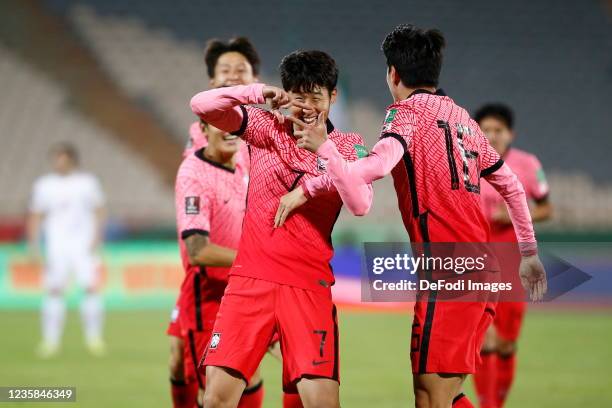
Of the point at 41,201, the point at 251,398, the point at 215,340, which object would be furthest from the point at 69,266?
the point at 215,340

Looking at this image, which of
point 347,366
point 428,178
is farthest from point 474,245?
point 347,366

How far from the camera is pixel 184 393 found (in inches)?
233

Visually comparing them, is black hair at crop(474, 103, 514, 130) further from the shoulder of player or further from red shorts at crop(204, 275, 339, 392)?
red shorts at crop(204, 275, 339, 392)

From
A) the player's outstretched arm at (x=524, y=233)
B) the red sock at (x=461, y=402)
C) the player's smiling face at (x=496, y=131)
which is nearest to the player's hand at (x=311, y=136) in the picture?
the player's outstretched arm at (x=524, y=233)

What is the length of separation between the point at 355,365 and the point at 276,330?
5.87 m

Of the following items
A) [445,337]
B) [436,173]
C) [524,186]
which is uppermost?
[524,186]

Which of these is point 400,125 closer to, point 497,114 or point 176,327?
point 176,327

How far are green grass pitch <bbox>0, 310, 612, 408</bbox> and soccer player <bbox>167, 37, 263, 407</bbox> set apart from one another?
6.49 ft

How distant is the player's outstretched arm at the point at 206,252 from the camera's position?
Result: 5.23 m

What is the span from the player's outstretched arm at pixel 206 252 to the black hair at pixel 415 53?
1.39 meters

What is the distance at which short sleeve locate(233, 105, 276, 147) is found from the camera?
179 inches

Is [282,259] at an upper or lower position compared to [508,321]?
upper

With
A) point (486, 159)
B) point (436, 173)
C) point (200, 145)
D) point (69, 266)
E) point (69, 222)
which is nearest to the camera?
point (436, 173)

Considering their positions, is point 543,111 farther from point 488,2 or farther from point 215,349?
point 215,349
